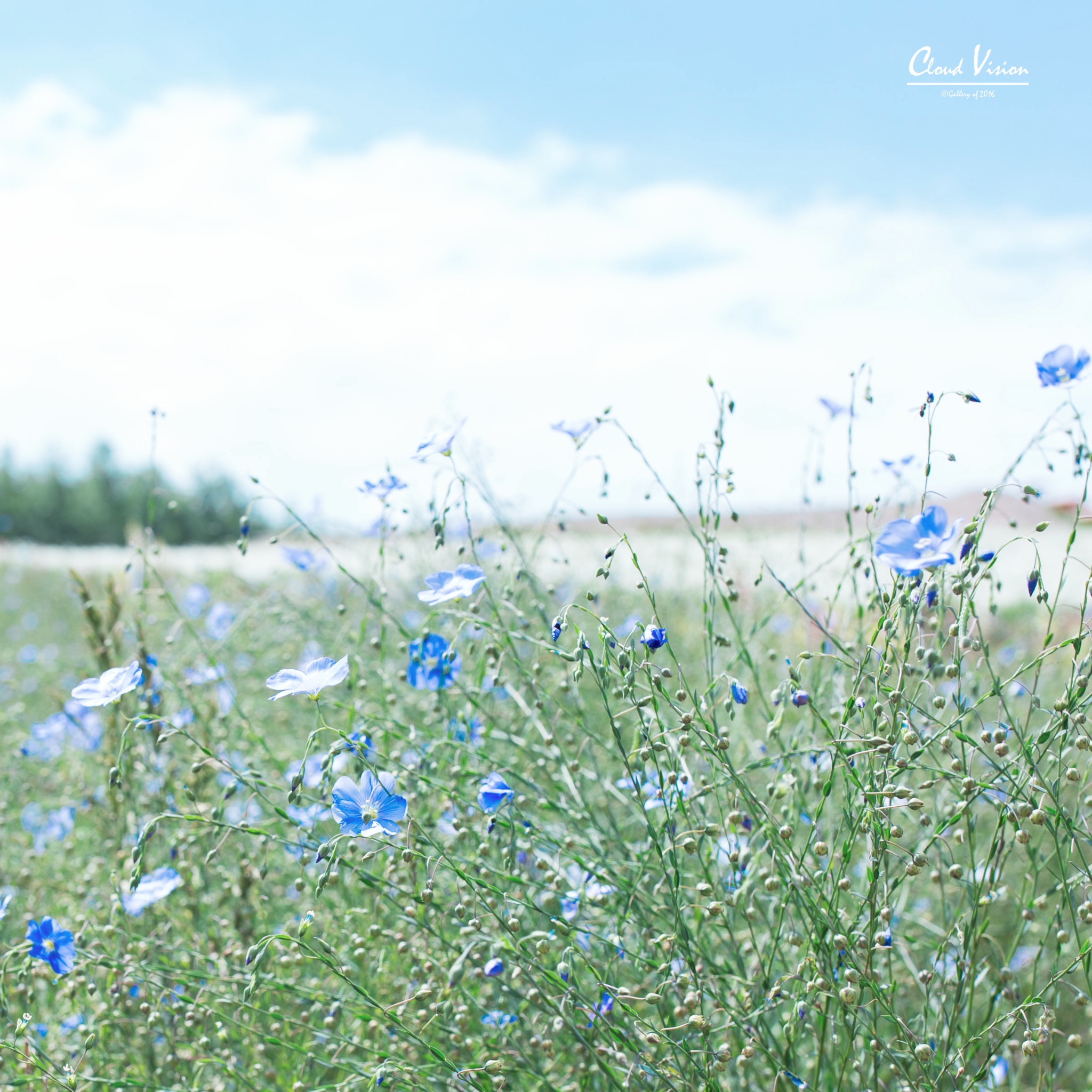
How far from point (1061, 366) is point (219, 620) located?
3174 mm

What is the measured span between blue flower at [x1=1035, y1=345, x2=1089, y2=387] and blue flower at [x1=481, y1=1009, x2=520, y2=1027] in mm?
1372

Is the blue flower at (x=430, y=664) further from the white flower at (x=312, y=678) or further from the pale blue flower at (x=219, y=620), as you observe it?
the pale blue flower at (x=219, y=620)

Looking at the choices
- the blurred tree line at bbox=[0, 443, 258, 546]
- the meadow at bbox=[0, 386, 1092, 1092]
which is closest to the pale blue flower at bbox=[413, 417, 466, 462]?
the meadow at bbox=[0, 386, 1092, 1092]

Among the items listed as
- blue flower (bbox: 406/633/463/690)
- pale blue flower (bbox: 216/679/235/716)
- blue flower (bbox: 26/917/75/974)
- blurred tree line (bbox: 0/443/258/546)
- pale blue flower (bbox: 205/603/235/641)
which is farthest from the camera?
A: blurred tree line (bbox: 0/443/258/546)

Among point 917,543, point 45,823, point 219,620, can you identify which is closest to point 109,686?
point 917,543

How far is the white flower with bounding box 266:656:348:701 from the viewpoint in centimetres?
139

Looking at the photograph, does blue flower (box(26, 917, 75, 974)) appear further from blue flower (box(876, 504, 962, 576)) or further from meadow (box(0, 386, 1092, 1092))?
→ blue flower (box(876, 504, 962, 576))

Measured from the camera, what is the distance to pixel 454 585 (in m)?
1.66

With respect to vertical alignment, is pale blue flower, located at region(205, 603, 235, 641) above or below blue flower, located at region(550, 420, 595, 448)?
below

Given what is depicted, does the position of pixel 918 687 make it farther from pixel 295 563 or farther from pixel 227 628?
pixel 227 628

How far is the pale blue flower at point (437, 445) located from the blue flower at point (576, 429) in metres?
0.19

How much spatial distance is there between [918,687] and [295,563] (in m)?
1.68

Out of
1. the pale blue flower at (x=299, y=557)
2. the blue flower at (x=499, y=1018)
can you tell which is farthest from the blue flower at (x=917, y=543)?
the pale blue flower at (x=299, y=557)

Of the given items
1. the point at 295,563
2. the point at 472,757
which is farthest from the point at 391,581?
the point at 472,757
